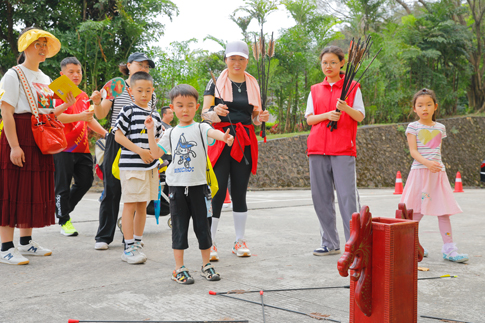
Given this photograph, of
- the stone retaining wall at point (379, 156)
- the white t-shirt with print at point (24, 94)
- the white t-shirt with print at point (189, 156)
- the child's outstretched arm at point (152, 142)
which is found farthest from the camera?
the stone retaining wall at point (379, 156)

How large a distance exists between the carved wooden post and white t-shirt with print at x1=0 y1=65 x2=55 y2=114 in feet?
9.78

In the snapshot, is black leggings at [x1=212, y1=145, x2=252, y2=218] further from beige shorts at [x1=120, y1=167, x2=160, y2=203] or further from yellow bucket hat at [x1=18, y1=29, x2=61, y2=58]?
yellow bucket hat at [x1=18, y1=29, x2=61, y2=58]

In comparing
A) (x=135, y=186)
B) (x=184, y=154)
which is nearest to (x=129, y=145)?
(x=135, y=186)

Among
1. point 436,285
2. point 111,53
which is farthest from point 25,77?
point 111,53

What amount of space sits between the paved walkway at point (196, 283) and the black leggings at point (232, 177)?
475mm

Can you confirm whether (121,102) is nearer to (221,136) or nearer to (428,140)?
(221,136)

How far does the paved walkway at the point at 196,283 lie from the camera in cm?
252

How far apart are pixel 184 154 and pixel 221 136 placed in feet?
1.10

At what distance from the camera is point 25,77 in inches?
148

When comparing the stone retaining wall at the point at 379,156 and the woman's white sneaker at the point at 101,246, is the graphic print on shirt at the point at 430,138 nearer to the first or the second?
the woman's white sneaker at the point at 101,246

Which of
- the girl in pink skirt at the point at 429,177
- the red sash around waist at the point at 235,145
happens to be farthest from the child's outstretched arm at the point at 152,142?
the girl in pink skirt at the point at 429,177

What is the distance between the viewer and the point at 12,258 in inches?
145

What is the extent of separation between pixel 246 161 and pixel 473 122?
65.5 ft

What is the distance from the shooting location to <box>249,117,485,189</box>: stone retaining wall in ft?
46.2
